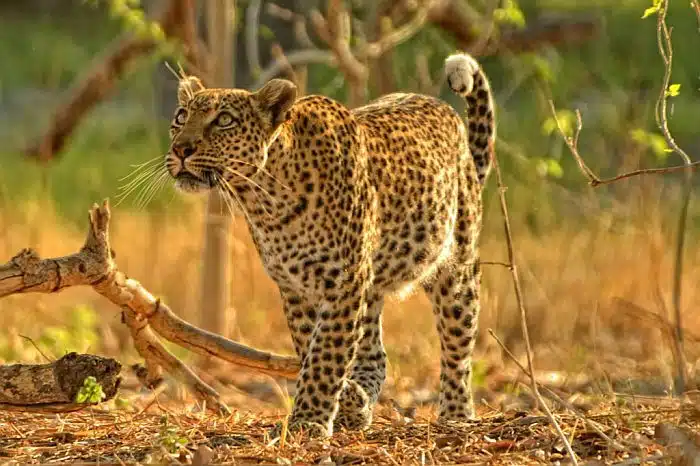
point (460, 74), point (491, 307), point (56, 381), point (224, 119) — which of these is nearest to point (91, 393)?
point (56, 381)

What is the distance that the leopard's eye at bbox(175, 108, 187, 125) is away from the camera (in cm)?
645

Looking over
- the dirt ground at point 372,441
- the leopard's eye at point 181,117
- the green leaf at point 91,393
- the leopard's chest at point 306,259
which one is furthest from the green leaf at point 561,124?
the green leaf at point 91,393

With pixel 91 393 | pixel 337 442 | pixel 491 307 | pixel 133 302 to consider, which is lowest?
pixel 491 307

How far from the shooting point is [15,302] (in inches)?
442

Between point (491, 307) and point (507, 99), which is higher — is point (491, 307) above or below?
below

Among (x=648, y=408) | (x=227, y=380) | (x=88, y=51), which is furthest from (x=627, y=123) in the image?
(x=88, y=51)

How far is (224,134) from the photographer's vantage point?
634cm

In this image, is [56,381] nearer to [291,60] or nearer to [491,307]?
[291,60]

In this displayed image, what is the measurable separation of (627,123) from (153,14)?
4.01 m

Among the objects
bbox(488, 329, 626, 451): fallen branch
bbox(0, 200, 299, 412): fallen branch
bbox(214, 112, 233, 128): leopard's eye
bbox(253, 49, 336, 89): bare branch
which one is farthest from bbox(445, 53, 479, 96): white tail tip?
bbox(488, 329, 626, 451): fallen branch

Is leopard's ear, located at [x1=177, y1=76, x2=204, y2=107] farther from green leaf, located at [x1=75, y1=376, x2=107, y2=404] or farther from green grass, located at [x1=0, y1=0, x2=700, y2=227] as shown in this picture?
green grass, located at [x1=0, y1=0, x2=700, y2=227]

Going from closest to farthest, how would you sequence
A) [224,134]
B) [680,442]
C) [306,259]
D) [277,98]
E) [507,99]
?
[680,442]
[224,134]
[277,98]
[306,259]
[507,99]

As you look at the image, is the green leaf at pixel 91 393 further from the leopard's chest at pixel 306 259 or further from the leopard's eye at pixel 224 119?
the leopard's eye at pixel 224 119

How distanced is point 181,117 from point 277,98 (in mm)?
458
